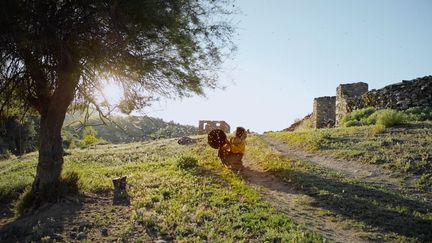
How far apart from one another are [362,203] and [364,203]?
0.05m

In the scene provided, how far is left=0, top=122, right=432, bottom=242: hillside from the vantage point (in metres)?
9.45

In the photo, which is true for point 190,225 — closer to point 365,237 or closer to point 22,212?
point 365,237

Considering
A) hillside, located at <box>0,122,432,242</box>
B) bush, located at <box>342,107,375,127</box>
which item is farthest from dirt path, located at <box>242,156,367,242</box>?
bush, located at <box>342,107,375,127</box>

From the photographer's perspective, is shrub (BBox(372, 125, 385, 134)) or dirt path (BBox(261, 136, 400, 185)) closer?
dirt path (BBox(261, 136, 400, 185))

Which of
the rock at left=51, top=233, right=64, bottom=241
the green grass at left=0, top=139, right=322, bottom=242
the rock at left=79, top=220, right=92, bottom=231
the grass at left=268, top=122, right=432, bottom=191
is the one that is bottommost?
the rock at left=51, top=233, right=64, bottom=241

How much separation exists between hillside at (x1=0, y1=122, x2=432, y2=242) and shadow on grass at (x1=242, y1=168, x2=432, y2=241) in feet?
0.08

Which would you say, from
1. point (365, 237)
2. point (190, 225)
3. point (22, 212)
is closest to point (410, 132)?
point (365, 237)

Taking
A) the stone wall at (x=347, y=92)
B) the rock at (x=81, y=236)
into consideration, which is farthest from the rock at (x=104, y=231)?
the stone wall at (x=347, y=92)

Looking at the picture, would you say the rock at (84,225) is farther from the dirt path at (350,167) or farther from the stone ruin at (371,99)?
the stone ruin at (371,99)

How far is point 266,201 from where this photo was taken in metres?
11.5

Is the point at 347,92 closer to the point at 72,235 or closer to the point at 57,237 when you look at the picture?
the point at 72,235

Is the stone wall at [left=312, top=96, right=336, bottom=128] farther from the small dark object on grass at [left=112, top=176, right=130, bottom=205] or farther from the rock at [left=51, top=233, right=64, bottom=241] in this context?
the rock at [left=51, top=233, right=64, bottom=241]

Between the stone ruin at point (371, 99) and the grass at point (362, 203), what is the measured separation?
1310cm

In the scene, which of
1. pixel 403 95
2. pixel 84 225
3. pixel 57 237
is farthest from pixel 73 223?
pixel 403 95
